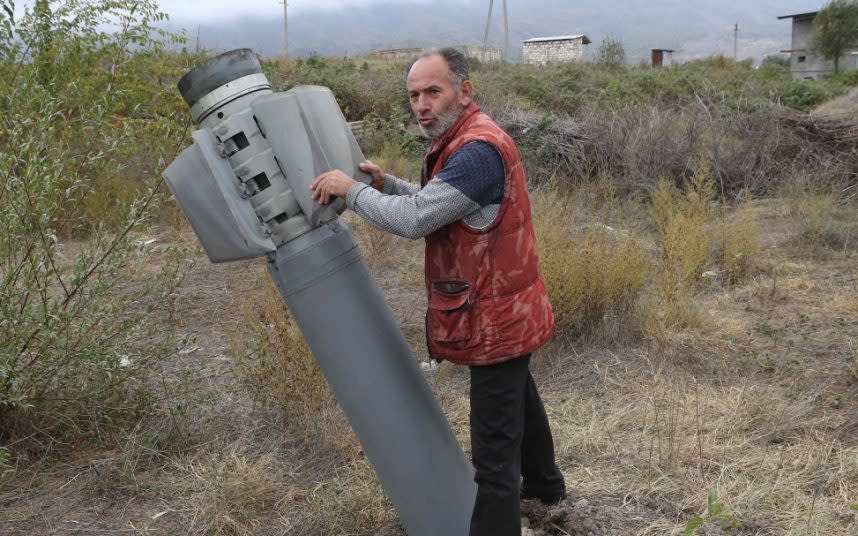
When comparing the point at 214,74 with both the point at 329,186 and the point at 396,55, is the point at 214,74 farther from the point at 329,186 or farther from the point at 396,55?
the point at 396,55

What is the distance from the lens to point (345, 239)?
7.79 feet

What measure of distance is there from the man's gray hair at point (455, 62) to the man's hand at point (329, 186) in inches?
17.3

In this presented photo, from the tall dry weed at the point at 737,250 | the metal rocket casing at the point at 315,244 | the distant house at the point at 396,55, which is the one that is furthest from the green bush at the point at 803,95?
the metal rocket casing at the point at 315,244

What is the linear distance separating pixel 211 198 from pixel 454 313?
80 centimetres

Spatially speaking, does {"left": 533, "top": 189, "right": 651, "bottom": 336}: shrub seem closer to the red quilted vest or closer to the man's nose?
the red quilted vest

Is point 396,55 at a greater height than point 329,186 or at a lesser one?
lesser

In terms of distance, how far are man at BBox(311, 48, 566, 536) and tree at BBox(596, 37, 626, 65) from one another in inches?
1253

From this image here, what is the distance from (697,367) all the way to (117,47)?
3.58m

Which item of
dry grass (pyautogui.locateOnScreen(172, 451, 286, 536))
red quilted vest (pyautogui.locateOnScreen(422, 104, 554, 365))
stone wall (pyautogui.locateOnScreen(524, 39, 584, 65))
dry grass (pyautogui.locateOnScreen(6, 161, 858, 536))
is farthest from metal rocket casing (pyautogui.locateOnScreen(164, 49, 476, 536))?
stone wall (pyautogui.locateOnScreen(524, 39, 584, 65))

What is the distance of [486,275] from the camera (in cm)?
226

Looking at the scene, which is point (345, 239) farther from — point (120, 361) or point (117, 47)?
point (117, 47)

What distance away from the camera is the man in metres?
2.17

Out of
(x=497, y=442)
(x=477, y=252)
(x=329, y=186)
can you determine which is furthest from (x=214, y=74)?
(x=497, y=442)

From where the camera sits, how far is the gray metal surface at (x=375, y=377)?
2318mm
